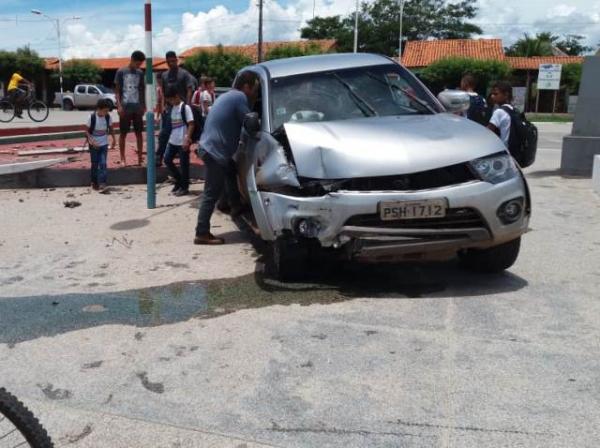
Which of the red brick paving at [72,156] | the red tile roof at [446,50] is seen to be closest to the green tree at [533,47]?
the red tile roof at [446,50]

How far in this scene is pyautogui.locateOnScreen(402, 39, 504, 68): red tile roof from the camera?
51.2 metres

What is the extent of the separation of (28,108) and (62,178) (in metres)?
15.0

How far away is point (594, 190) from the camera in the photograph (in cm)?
920

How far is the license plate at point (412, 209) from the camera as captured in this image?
14.1 feet

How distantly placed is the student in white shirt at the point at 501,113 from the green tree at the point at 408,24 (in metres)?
59.7

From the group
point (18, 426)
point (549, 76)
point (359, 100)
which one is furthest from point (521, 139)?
point (549, 76)

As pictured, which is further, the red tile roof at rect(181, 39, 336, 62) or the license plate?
the red tile roof at rect(181, 39, 336, 62)

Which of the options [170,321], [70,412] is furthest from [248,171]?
[70,412]

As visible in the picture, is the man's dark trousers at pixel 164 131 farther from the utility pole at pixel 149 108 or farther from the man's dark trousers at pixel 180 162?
the utility pole at pixel 149 108

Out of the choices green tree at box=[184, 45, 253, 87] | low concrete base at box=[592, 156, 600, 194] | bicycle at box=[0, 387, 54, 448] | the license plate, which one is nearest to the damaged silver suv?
the license plate

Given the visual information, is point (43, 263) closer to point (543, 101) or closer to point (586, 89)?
point (586, 89)

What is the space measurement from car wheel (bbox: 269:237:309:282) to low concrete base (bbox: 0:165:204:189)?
5443mm

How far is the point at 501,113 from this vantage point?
6574mm

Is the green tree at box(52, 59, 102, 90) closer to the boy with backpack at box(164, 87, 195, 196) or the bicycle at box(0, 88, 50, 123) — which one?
the bicycle at box(0, 88, 50, 123)
